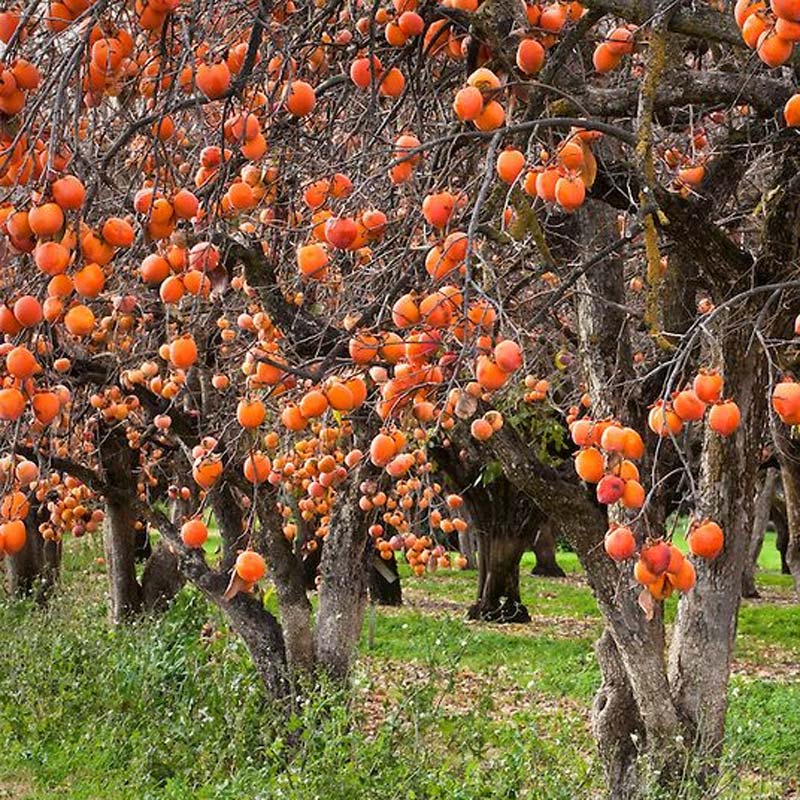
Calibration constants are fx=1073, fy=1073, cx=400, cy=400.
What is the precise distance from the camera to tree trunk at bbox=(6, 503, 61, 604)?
11.6 meters

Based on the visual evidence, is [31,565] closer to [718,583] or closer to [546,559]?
[718,583]

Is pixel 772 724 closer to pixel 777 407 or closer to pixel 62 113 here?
pixel 777 407

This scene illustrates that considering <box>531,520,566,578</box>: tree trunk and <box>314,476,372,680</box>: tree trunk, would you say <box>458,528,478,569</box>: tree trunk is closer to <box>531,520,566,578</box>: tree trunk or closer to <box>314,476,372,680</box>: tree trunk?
<box>531,520,566,578</box>: tree trunk

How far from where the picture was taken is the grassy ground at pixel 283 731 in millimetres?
4634

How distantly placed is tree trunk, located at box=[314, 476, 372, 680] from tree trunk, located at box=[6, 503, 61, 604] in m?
5.80

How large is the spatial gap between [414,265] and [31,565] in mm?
10776

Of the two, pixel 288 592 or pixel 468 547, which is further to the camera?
pixel 468 547

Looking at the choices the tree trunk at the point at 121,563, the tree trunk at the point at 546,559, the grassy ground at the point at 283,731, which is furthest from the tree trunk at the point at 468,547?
the tree trunk at the point at 121,563

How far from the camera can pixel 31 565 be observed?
40.0 feet

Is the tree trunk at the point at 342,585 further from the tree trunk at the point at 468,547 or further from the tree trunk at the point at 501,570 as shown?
the tree trunk at the point at 468,547

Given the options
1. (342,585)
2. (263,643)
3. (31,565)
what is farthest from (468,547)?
(263,643)

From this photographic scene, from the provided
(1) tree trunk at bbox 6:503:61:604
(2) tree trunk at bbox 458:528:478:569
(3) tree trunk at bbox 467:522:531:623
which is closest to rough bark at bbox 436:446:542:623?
(3) tree trunk at bbox 467:522:531:623

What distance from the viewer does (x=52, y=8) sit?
5.85ft

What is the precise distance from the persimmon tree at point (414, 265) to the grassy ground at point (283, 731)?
0.50m
